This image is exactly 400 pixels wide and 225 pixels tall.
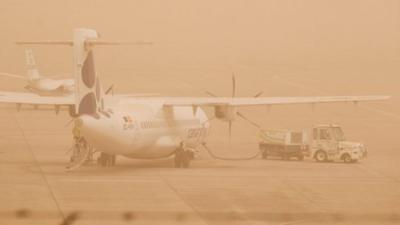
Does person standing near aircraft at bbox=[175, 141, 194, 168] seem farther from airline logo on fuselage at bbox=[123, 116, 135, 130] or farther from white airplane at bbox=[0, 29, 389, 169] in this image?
airline logo on fuselage at bbox=[123, 116, 135, 130]

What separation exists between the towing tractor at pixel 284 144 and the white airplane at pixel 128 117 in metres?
2.09

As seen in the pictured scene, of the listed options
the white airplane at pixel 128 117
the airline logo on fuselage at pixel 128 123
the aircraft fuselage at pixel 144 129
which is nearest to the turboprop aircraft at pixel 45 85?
the aircraft fuselage at pixel 144 129

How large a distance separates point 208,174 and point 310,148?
912 centimetres

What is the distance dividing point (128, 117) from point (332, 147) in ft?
40.6

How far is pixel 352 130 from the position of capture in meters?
80.7

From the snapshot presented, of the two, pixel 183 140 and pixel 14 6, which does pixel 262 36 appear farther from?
pixel 183 140

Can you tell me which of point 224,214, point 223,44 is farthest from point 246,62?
point 224,214

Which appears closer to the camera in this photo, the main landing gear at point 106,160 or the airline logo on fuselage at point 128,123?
the airline logo on fuselage at point 128,123

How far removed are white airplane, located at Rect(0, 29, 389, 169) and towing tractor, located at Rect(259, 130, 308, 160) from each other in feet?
6.86

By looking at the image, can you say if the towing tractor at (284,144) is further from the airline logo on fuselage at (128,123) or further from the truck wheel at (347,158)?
the airline logo on fuselage at (128,123)

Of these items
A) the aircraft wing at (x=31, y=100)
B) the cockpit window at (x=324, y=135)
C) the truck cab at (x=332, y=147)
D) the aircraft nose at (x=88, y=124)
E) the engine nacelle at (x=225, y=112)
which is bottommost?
the truck cab at (x=332, y=147)

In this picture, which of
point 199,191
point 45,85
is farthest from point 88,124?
point 45,85

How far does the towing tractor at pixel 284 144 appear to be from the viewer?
201 feet

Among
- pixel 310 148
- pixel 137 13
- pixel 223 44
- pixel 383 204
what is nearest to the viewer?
pixel 383 204
